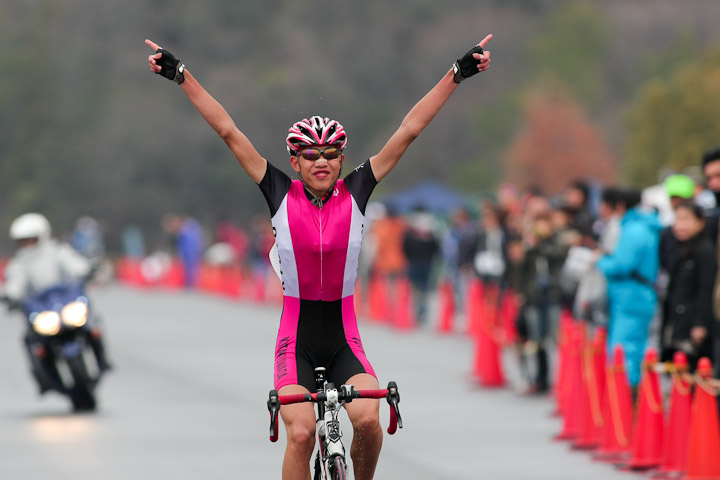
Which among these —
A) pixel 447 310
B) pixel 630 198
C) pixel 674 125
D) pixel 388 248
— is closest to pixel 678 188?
pixel 630 198

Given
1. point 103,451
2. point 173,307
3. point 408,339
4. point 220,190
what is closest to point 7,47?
point 220,190

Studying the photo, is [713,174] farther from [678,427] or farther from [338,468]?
[338,468]

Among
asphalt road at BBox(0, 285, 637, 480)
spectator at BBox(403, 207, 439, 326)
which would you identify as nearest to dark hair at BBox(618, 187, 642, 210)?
asphalt road at BBox(0, 285, 637, 480)

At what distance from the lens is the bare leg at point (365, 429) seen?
25.7ft

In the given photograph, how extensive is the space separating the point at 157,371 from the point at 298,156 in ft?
41.0

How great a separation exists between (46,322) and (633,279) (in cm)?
579

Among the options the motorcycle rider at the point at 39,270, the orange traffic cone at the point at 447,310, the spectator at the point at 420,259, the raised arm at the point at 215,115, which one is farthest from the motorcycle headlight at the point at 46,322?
the spectator at the point at 420,259

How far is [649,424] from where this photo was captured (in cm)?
1162

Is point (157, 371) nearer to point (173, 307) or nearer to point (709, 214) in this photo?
point (709, 214)

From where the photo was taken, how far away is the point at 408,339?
977 inches

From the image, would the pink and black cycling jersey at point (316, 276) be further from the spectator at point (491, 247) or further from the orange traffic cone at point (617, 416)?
the spectator at point (491, 247)

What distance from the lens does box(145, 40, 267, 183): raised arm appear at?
8.21 meters

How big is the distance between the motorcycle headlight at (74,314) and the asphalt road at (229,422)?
3.08 ft

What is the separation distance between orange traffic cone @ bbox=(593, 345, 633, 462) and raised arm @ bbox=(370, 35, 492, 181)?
4.58m
